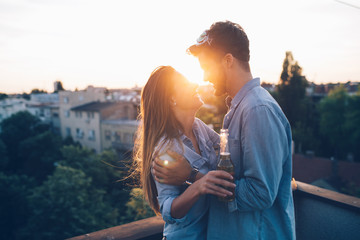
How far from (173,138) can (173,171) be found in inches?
12.7

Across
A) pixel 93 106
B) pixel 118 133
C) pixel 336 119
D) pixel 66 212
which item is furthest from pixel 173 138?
pixel 93 106

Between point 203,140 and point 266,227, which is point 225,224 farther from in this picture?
point 203,140

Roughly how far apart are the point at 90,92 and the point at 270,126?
4346 centimetres

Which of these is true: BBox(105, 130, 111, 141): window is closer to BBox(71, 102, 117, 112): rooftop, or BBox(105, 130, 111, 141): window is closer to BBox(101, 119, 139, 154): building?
BBox(101, 119, 139, 154): building

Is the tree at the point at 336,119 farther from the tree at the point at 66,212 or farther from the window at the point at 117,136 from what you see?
the tree at the point at 66,212

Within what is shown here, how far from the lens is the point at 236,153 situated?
1.64m

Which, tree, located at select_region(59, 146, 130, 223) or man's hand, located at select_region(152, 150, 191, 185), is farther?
tree, located at select_region(59, 146, 130, 223)

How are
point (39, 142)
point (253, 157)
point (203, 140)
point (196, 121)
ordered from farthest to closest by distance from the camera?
point (39, 142)
point (196, 121)
point (203, 140)
point (253, 157)

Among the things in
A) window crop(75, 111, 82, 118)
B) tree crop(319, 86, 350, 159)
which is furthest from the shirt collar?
window crop(75, 111, 82, 118)

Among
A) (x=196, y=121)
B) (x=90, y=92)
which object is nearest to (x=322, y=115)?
(x=90, y=92)

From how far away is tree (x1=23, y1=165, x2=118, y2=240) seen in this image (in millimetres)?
14086

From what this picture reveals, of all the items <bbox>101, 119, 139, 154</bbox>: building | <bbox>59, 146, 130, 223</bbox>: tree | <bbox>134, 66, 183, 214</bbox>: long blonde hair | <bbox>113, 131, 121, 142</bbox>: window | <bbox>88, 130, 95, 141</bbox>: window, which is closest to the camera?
<bbox>134, 66, 183, 214</bbox>: long blonde hair

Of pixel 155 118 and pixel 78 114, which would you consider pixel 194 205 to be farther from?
pixel 78 114

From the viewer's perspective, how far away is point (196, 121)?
236cm
